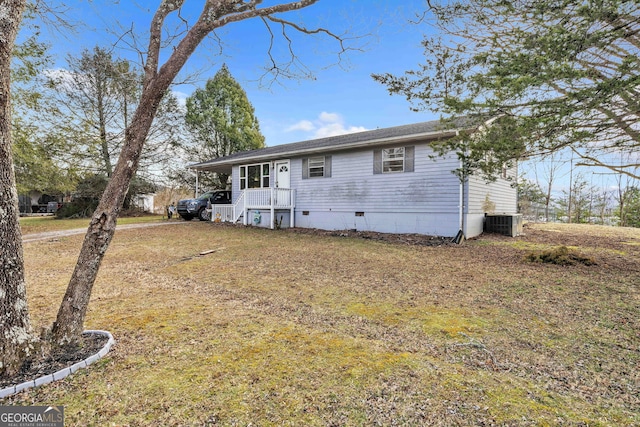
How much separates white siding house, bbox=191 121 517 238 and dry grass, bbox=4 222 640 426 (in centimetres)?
406

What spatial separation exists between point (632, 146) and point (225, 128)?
21892 millimetres

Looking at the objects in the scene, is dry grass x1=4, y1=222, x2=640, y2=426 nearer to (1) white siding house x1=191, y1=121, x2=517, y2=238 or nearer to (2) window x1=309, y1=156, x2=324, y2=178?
(1) white siding house x1=191, y1=121, x2=517, y2=238

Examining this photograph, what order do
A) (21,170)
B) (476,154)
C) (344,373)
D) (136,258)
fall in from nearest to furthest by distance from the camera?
(344,373) → (476,154) → (136,258) → (21,170)

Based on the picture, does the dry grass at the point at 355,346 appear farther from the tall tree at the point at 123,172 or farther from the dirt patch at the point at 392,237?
the dirt patch at the point at 392,237

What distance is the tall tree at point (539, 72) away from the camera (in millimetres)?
4168

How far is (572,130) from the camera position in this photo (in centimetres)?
487

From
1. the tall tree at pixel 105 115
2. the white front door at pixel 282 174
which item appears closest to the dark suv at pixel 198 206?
the tall tree at pixel 105 115

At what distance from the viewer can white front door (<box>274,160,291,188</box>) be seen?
13406mm

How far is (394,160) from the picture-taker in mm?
10453

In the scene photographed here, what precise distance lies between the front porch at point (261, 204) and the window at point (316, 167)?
40.1 inches

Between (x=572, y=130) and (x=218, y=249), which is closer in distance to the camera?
(x=572, y=130)

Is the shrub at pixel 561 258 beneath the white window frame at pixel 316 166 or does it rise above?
beneath

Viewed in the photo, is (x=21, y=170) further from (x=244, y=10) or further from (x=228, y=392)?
(x=228, y=392)

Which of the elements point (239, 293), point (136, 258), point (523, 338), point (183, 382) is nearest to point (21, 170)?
point (136, 258)
